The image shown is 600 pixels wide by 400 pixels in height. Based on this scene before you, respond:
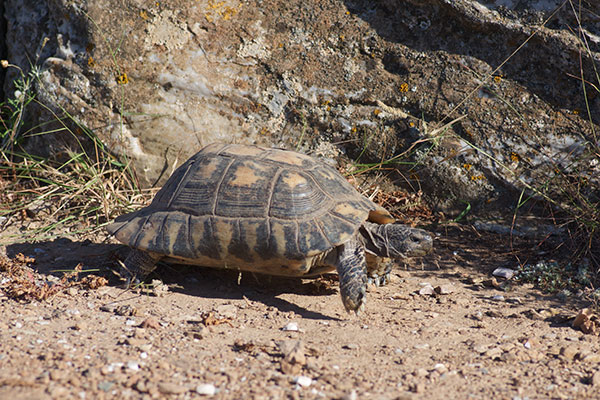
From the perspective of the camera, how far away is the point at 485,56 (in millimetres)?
5250

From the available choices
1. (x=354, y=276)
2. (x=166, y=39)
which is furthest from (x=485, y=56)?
(x=166, y=39)

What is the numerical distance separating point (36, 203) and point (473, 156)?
13.7 ft

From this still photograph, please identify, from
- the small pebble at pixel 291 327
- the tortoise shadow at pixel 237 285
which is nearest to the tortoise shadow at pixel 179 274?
the tortoise shadow at pixel 237 285

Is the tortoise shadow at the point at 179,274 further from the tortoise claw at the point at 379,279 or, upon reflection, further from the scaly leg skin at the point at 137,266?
the tortoise claw at the point at 379,279

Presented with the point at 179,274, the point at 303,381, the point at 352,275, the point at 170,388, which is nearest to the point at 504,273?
the point at 352,275

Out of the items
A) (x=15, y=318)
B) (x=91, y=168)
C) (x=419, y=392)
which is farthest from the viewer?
(x=91, y=168)

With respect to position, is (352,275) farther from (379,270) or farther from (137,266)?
(137,266)

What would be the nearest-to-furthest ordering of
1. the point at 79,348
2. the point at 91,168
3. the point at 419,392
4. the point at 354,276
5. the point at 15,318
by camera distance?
1. the point at 419,392
2. the point at 79,348
3. the point at 15,318
4. the point at 354,276
5. the point at 91,168

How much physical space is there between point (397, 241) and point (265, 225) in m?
1.02

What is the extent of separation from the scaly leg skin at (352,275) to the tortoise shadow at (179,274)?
0.74 ft

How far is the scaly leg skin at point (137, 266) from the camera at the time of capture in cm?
425

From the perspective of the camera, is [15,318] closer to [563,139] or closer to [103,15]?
[103,15]

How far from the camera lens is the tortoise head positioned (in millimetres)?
4184

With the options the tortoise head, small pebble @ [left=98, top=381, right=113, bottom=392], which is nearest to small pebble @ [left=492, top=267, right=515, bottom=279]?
the tortoise head
